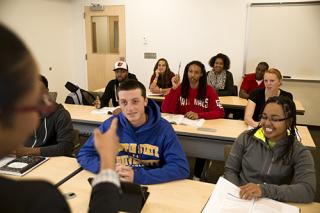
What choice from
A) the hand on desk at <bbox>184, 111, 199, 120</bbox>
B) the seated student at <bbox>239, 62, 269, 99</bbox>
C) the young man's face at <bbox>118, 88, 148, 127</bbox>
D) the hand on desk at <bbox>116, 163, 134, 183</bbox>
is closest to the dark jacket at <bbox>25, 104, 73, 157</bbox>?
the young man's face at <bbox>118, 88, 148, 127</bbox>

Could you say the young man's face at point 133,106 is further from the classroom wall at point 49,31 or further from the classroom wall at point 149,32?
the classroom wall at point 49,31

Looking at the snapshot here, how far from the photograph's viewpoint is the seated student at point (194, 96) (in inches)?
136

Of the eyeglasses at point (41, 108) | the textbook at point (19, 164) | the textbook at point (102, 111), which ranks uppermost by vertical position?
the eyeglasses at point (41, 108)

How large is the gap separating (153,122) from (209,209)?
2.46 feet

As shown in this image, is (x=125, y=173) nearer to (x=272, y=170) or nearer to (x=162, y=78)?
(x=272, y=170)

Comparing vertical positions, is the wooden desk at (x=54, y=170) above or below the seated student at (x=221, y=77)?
below

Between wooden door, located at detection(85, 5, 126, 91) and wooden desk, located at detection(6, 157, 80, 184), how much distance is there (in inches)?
196

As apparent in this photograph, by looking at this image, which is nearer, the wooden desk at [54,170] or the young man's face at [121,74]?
the wooden desk at [54,170]

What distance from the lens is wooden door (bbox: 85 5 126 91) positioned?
674 cm

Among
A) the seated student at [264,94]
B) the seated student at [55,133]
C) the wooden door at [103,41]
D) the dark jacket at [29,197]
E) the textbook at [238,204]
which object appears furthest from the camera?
the wooden door at [103,41]

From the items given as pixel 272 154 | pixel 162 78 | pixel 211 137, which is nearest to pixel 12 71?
pixel 272 154

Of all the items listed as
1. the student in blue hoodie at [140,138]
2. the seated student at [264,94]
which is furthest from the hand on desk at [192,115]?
the student in blue hoodie at [140,138]

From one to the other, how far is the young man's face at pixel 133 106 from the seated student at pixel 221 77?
3.05m

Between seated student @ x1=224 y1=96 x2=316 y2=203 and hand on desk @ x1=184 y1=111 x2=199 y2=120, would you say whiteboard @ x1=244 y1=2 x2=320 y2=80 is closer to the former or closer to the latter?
hand on desk @ x1=184 y1=111 x2=199 y2=120
